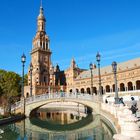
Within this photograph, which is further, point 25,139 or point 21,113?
point 21,113

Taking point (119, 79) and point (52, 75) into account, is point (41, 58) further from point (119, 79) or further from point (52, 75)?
point (119, 79)

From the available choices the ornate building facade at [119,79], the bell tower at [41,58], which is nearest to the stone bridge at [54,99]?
the ornate building facade at [119,79]

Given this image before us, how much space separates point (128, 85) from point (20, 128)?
59.8 metres

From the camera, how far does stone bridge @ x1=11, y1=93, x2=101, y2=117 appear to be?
3910 cm

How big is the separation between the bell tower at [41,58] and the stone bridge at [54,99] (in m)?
56.6

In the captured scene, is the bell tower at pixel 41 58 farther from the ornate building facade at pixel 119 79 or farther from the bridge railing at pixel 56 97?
the bridge railing at pixel 56 97

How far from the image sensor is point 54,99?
1640 inches

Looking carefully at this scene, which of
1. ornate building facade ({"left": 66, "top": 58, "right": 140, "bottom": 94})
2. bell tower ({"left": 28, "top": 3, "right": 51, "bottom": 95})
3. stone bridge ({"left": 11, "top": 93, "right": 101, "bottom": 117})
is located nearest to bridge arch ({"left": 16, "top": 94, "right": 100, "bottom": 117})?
stone bridge ({"left": 11, "top": 93, "right": 101, "bottom": 117})

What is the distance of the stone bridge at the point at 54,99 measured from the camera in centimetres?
3910

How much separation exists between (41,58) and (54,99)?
67.3m

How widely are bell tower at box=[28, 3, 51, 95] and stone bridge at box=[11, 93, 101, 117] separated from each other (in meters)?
56.6

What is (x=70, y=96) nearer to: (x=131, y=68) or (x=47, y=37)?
(x=131, y=68)

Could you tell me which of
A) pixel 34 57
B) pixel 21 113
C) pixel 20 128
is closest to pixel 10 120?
pixel 20 128

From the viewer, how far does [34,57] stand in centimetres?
10931
